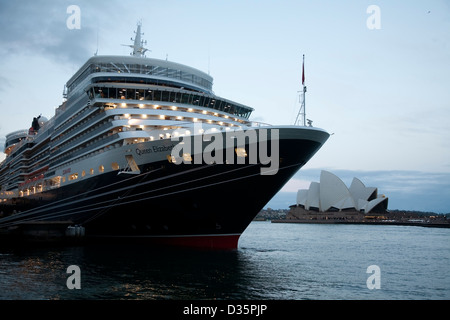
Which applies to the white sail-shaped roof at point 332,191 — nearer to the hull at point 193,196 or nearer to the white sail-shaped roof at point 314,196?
the white sail-shaped roof at point 314,196

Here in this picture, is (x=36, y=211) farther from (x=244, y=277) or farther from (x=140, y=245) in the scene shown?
(x=244, y=277)

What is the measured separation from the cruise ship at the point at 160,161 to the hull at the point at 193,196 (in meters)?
0.06

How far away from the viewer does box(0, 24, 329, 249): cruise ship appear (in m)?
19.5

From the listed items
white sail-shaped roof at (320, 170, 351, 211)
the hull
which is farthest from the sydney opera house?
the hull

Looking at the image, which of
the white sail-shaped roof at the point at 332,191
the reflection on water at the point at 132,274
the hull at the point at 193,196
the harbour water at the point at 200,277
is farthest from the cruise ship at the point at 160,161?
the white sail-shaped roof at the point at 332,191

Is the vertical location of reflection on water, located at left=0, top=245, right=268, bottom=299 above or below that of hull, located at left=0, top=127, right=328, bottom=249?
below

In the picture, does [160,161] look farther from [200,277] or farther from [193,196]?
[200,277]

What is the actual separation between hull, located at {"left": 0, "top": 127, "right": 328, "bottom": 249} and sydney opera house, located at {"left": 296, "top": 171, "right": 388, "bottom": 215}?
9301 cm

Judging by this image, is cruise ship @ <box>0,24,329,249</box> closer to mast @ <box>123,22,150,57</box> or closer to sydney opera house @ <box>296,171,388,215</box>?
mast @ <box>123,22,150,57</box>

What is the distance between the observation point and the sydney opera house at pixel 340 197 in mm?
115188

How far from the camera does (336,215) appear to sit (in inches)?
4719

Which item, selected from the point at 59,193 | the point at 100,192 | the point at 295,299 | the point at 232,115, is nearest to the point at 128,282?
the point at 295,299

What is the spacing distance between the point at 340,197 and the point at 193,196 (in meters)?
103
